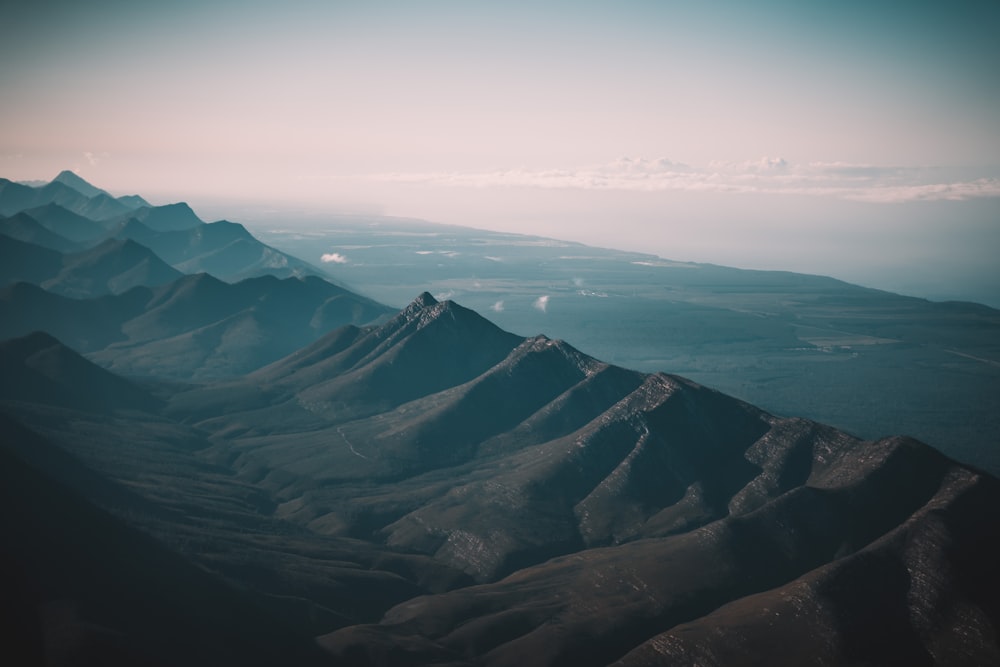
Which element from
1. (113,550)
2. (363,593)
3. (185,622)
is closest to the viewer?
(185,622)

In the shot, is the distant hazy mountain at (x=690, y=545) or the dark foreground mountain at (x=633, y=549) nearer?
the dark foreground mountain at (x=633, y=549)

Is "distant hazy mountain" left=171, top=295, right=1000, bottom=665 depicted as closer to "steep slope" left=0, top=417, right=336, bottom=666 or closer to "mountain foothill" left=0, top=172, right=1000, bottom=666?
"mountain foothill" left=0, top=172, right=1000, bottom=666

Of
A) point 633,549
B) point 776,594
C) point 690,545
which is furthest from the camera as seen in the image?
point 633,549

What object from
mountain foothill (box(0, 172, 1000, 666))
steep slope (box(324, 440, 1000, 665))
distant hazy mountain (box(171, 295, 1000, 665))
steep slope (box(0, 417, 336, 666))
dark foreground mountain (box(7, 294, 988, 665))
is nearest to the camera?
steep slope (box(0, 417, 336, 666))

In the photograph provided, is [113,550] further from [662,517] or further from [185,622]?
[662,517]

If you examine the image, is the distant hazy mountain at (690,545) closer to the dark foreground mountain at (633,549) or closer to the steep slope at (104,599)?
the dark foreground mountain at (633,549)

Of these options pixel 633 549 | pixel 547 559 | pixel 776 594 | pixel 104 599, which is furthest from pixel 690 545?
pixel 104 599

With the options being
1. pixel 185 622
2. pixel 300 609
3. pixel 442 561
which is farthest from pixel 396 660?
pixel 442 561

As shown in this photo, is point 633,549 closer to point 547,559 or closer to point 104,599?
point 547,559

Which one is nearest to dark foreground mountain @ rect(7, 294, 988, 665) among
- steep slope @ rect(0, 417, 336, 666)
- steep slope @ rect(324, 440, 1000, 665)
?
steep slope @ rect(324, 440, 1000, 665)

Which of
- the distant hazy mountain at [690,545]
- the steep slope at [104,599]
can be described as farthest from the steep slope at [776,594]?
the steep slope at [104,599]

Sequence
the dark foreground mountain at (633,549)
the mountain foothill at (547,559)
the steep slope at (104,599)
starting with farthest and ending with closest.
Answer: the dark foreground mountain at (633,549)
the mountain foothill at (547,559)
the steep slope at (104,599)
